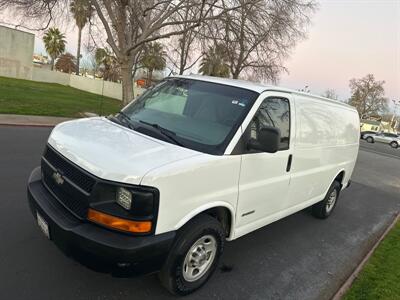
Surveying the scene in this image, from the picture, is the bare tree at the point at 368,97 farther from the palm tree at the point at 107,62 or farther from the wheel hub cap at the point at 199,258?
the wheel hub cap at the point at 199,258

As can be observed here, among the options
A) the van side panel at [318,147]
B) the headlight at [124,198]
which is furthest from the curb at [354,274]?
the headlight at [124,198]

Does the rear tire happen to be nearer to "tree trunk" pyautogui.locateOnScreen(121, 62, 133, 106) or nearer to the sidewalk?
the sidewalk

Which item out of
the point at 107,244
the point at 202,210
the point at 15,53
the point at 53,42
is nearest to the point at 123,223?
the point at 107,244

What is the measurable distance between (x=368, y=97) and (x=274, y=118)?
10233cm

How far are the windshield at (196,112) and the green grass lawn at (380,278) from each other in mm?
2249

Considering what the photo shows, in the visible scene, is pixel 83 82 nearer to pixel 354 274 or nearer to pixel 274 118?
pixel 274 118

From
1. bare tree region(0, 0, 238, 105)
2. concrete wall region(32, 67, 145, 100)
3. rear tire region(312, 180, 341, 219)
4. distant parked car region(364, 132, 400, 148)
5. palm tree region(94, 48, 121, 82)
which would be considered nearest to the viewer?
rear tire region(312, 180, 341, 219)

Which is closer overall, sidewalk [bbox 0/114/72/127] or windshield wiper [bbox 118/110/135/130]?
windshield wiper [bbox 118/110/135/130]

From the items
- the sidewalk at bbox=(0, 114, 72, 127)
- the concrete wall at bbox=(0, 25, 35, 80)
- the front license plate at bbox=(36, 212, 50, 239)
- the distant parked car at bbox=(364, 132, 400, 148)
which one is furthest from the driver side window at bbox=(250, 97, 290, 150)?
the distant parked car at bbox=(364, 132, 400, 148)

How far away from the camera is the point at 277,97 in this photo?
4125 millimetres

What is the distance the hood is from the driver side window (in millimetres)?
882

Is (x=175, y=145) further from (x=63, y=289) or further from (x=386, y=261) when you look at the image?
(x=386, y=261)

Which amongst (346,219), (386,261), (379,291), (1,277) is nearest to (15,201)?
(1,277)

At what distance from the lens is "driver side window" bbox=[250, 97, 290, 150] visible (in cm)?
376
